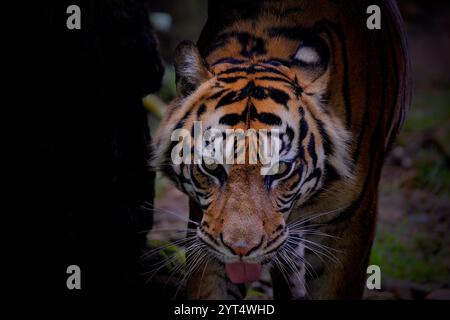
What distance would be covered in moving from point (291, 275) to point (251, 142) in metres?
0.82

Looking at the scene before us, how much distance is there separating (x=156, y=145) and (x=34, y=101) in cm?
44

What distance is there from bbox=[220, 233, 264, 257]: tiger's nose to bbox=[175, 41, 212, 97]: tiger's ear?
541mm

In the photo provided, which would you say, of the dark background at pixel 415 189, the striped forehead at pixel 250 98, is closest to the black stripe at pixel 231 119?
the striped forehead at pixel 250 98

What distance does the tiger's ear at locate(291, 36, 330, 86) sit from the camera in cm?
221

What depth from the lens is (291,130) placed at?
2.10 m

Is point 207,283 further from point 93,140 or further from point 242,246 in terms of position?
point 93,140

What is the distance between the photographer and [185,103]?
7.32 ft

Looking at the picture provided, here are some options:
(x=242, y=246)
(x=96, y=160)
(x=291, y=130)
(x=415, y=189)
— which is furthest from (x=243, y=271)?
(x=415, y=189)

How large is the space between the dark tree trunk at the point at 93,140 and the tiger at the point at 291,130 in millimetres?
320

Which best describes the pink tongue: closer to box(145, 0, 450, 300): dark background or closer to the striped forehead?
the striped forehead


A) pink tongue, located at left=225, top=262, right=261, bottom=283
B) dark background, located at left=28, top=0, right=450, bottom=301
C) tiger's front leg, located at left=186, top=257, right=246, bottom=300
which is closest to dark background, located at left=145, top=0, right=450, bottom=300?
dark background, located at left=28, top=0, right=450, bottom=301

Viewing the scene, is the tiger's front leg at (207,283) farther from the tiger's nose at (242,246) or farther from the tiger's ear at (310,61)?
the tiger's ear at (310,61)

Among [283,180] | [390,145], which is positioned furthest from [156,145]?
[390,145]
